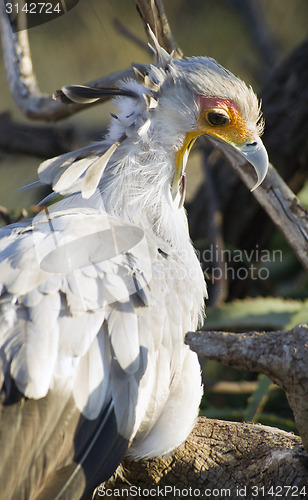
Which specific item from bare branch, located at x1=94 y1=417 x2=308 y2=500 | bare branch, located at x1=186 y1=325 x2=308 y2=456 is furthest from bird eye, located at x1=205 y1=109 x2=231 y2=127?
bare branch, located at x1=94 y1=417 x2=308 y2=500

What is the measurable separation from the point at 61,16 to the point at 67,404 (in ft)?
7.06

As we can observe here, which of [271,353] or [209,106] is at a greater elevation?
[209,106]

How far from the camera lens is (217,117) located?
219cm

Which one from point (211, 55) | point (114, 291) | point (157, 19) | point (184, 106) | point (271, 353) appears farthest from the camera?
point (211, 55)

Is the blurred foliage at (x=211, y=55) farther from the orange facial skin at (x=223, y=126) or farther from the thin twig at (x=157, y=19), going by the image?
the orange facial skin at (x=223, y=126)

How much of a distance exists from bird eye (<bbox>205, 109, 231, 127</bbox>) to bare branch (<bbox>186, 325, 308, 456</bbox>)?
915 millimetres

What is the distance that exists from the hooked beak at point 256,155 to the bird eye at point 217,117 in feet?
0.36

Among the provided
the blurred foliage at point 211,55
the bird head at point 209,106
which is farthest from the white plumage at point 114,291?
the blurred foliage at point 211,55

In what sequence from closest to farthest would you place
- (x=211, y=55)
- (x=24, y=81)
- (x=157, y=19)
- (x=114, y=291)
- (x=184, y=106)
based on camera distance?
1. (x=114, y=291)
2. (x=184, y=106)
3. (x=157, y=19)
4. (x=24, y=81)
5. (x=211, y=55)

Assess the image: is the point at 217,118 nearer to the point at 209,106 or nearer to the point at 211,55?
the point at 209,106

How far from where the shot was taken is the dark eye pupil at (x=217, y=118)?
2.18 meters

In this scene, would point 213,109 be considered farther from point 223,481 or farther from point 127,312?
point 223,481

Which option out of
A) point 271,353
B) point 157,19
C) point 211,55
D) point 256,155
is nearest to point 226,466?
point 271,353

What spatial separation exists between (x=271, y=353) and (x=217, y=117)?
980mm
